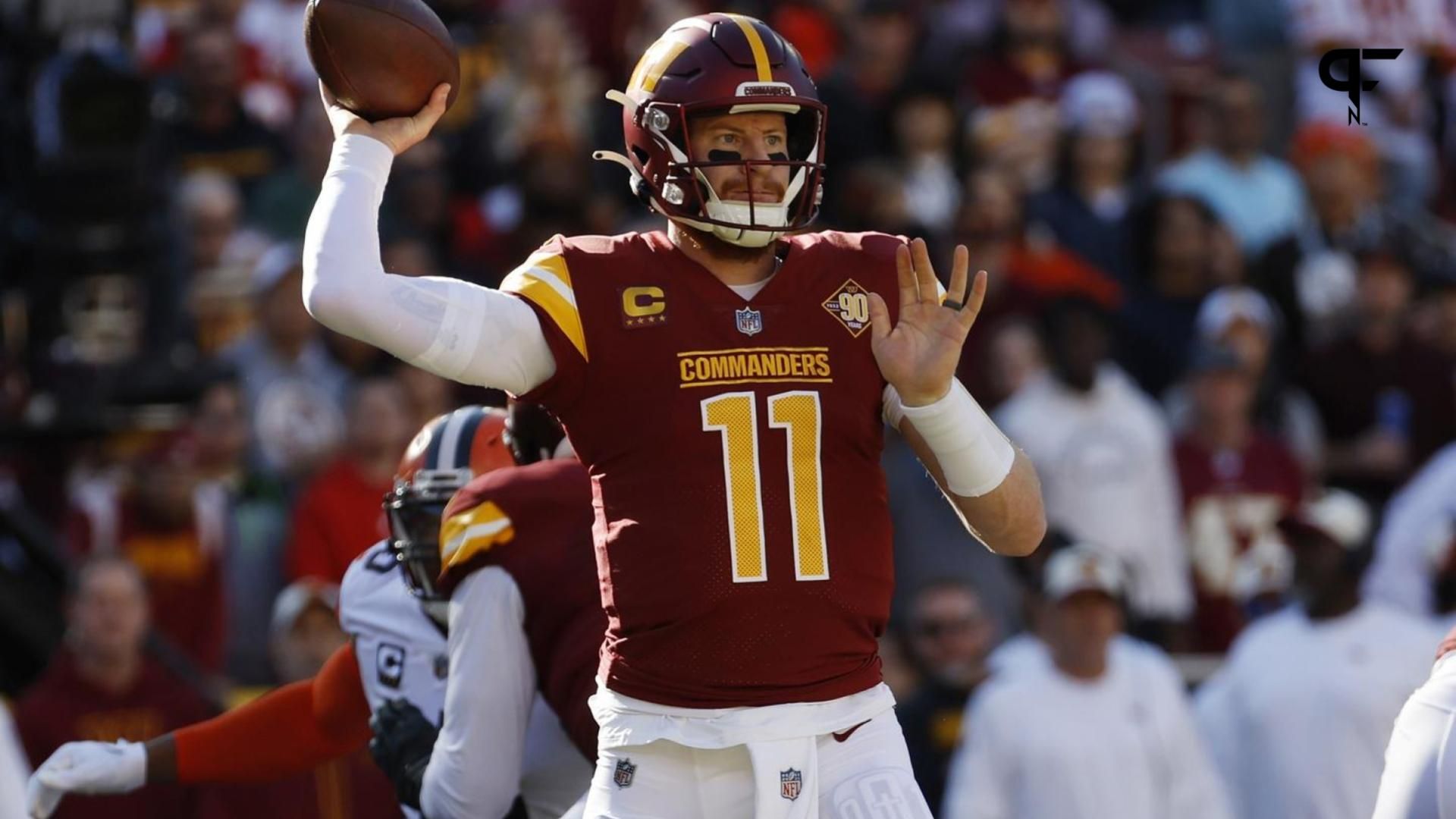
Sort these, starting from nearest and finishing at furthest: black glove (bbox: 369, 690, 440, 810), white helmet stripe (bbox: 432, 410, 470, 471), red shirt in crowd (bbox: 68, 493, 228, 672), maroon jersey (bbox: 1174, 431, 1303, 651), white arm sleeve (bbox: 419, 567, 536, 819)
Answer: white arm sleeve (bbox: 419, 567, 536, 819) → black glove (bbox: 369, 690, 440, 810) → white helmet stripe (bbox: 432, 410, 470, 471) → red shirt in crowd (bbox: 68, 493, 228, 672) → maroon jersey (bbox: 1174, 431, 1303, 651)

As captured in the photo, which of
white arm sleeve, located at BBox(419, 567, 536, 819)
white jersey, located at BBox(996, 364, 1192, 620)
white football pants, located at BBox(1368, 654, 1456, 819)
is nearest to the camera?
white football pants, located at BBox(1368, 654, 1456, 819)

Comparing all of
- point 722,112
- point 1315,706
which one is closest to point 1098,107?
point 1315,706

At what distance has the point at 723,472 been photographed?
4.03 metres

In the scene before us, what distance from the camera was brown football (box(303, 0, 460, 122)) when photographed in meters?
4.17

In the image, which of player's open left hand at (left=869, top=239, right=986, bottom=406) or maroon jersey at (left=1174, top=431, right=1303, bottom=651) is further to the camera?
maroon jersey at (left=1174, top=431, right=1303, bottom=651)

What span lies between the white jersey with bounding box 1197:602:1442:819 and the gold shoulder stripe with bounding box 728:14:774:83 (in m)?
4.16

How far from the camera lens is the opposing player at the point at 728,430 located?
4020 millimetres

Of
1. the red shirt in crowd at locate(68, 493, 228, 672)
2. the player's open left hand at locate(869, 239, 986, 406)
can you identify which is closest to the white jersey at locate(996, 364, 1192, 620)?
the red shirt in crowd at locate(68, 493, 228, 672)

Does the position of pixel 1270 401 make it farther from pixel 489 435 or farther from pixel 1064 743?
pixel 489 435

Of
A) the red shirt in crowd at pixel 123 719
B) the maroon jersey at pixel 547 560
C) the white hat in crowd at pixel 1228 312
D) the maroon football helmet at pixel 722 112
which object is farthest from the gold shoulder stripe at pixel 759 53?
the white hat in crowd at pixel 1228 312

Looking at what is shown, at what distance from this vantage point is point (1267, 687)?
789 centimetres

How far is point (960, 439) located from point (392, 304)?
0.97 metres

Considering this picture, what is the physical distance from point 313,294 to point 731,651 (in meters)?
0.90

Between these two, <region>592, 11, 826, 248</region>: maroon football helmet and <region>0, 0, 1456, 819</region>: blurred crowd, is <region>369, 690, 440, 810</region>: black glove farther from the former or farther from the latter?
<region>0, 0, 1456, 819</region>: blurred crowd
